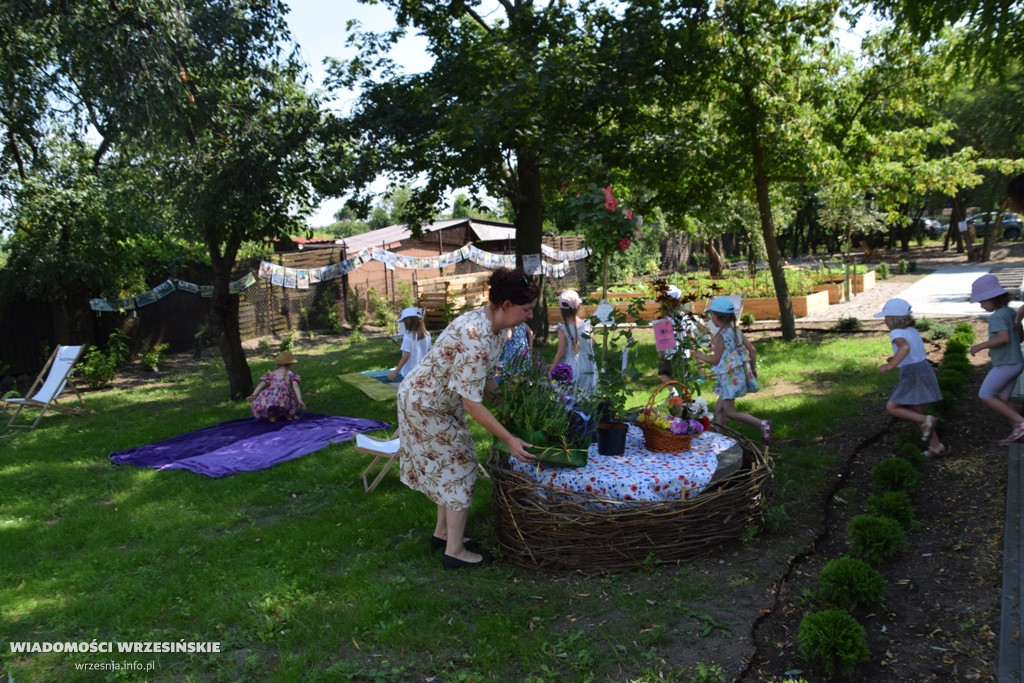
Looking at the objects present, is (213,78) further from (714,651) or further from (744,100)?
(714,651)

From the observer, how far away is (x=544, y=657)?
3.39 metres

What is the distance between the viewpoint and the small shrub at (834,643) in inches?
121

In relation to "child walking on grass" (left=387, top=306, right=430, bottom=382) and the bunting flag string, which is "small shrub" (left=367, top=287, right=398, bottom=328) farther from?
"child walking on grass" (left=387, top=306, right=430, bottom=382)

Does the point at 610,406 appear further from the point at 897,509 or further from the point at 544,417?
the point at 897,509

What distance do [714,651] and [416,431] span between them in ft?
6.43

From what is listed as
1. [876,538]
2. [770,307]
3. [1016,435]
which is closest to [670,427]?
[876,538]

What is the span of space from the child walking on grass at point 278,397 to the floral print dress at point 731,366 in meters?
5.02

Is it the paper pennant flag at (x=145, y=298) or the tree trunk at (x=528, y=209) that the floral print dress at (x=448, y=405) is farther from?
the paper pennant flag at (x=145, y=298)

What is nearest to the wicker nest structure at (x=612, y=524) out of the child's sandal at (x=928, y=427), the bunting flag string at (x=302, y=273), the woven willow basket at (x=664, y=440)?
the woven willow basket at (x=664, y=440)

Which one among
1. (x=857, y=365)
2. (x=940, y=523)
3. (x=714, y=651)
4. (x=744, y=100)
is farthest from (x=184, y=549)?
(x=744, y=100)

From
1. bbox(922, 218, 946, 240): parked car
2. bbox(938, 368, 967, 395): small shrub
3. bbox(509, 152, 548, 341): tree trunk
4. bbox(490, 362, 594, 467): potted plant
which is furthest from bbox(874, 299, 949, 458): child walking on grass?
bbox(922, 218, 946, 240): parked car

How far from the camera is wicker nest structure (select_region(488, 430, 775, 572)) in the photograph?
162 inches

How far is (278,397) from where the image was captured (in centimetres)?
866

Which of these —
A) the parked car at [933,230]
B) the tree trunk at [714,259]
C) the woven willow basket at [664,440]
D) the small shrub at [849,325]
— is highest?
the parked car at [933,230]
